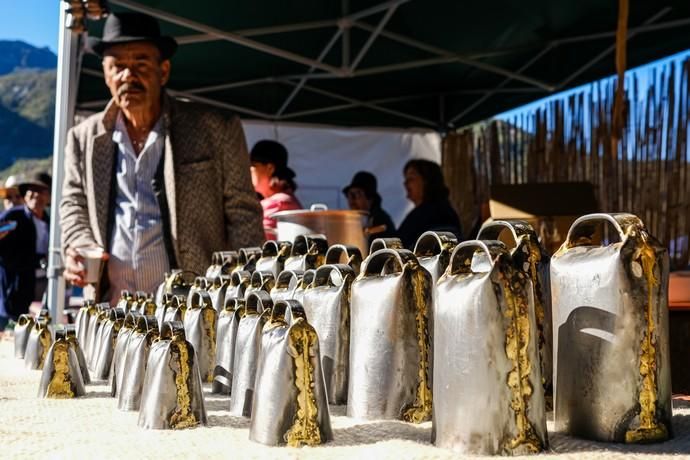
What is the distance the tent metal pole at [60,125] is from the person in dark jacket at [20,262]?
152 cm

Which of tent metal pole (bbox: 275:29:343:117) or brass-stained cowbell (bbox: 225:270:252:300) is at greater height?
tent metal pole (bbox: 275:29:343:117)

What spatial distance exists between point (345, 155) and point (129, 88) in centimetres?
392

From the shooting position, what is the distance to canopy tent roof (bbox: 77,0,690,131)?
3.98 m

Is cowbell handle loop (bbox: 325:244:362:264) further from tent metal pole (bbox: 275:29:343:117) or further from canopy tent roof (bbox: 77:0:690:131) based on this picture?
tent metal pole (bbox: 275:29:343:117)

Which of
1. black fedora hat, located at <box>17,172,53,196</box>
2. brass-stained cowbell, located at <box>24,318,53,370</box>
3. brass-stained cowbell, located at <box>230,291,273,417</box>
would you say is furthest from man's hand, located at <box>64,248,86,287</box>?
black fedora hat, located at <box>17,172,53,196</box>

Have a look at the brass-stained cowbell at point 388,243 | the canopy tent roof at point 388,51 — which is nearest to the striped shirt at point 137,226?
the brass-stained cowbell at point 388,243

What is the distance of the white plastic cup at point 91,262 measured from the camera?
2088mm

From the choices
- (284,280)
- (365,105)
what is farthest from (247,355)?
(365,105)

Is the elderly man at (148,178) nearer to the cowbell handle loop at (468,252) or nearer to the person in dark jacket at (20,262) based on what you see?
the cowbell handle loop at (468,252)

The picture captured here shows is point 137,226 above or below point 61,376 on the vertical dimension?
above

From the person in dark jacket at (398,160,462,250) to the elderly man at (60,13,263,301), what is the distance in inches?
65.9

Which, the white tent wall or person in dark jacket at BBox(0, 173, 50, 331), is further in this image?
the white tent wall

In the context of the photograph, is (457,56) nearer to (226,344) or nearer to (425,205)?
(425,205)

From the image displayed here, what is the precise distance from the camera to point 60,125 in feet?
9.73
